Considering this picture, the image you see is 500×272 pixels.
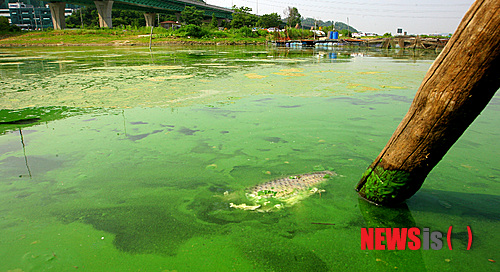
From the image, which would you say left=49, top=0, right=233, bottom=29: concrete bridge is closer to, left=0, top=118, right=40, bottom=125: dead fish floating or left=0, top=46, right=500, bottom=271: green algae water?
left=0, top=118, right=40, bottom=125: dead fish floating

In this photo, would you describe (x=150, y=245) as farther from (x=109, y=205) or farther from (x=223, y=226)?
(x=109, y=205)

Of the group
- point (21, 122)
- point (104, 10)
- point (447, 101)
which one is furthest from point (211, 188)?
point (104, 10)

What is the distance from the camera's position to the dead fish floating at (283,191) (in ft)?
7.55

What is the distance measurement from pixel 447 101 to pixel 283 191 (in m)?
1.39

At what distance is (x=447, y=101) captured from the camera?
1626mm

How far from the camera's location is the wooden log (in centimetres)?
142

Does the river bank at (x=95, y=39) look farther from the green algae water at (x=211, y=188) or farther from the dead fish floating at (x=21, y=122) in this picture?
the green algae water at (x=211, y=188)

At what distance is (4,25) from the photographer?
39094mm

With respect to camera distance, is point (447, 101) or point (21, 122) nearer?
point (447, 101)

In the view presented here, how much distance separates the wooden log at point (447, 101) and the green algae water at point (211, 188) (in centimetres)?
36

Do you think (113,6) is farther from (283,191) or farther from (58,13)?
(283,191)

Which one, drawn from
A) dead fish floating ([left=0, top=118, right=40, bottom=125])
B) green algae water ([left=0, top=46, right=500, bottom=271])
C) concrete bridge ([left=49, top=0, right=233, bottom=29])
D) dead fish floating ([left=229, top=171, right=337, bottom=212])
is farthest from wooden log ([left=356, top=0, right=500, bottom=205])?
concrete bridge ([left=49, top=0, right=233, bottom=29])

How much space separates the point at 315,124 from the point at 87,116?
3.61 meters

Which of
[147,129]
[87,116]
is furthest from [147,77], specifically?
[147,129]
